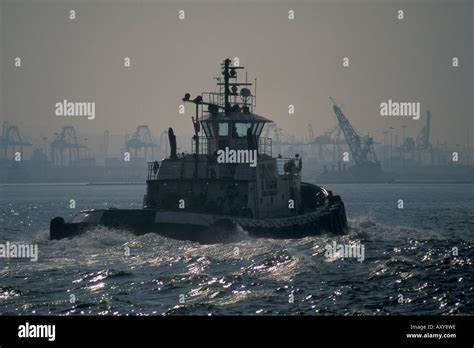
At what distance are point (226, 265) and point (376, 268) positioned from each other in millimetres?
6404

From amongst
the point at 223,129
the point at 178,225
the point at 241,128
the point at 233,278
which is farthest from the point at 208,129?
the point at 233,278

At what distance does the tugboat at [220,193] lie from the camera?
4462 cm

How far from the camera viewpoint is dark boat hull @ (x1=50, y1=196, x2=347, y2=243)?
143ft

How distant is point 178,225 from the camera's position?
4403 cm

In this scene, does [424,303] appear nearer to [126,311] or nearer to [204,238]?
[126,311]

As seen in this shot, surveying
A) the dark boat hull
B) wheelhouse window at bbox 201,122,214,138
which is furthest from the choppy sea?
wheelhouse window at bbox 201,122,214,138

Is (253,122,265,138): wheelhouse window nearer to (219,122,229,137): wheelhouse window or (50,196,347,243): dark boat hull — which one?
(219,122,229,137): wheelhouse window

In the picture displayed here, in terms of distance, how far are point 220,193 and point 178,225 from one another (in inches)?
179

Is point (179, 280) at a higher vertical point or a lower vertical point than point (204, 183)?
lower

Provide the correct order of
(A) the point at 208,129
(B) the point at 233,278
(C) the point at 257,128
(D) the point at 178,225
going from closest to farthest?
(B) the point at 233,278
(D) the point at 178,225
(A) the point at 208,129
(C) the point at 257,128

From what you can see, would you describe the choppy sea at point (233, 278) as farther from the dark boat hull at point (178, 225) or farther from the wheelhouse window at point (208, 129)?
the wheelhouse window at point (208, 129)

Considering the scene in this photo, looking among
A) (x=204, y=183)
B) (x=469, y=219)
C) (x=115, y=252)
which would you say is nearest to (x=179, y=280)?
(x=115, y=252)

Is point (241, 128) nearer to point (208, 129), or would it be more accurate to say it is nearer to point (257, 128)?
point (257, 128)
